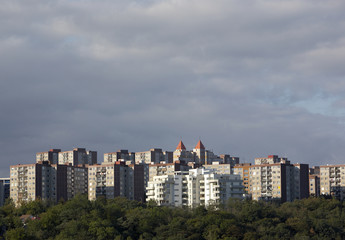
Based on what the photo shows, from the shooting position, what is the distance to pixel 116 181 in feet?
547

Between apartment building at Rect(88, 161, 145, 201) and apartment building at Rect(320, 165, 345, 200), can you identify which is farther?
apartment building at Rect(320, 165, 345, 200)

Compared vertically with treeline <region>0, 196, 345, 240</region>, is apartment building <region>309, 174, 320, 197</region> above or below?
above

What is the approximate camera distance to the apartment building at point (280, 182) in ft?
525

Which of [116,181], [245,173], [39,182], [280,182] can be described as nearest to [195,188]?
[280,182]

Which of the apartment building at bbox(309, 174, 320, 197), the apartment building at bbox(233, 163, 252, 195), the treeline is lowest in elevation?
the treeline

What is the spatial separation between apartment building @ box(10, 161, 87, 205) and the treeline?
3218cm

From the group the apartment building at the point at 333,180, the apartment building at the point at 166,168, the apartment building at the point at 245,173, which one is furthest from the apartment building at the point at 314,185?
the apartment building at the point at 166,168

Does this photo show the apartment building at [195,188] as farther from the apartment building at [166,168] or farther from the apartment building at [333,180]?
the apartment building at [333,180]

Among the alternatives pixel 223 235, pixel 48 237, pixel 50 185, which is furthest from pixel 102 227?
pixel 50 185

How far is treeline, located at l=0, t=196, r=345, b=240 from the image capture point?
337 ft

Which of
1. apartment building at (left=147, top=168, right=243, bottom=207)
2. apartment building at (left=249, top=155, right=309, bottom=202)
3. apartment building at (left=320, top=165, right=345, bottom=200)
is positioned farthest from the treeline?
apartment building at (left=320, top=165, right=345, bottom=200)

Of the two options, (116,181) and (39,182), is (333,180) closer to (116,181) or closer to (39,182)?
(116,181)

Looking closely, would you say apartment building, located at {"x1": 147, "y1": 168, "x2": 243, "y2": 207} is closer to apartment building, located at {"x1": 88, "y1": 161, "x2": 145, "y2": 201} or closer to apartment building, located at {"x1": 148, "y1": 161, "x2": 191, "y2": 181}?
apartment building, located at {"x1": 88, "y1": 161, "x2": 145, "y2": 201}

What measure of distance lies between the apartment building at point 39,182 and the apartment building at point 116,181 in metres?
7.11
